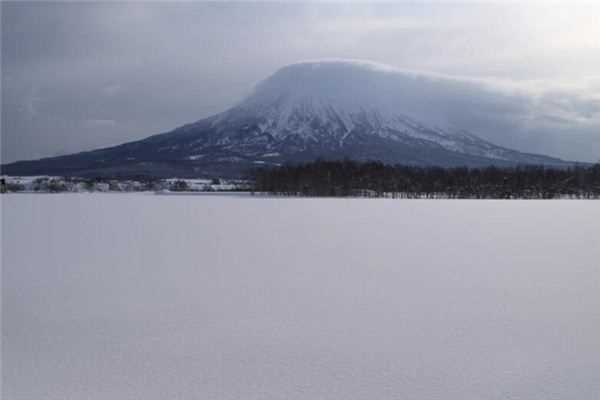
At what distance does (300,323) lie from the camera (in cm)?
593

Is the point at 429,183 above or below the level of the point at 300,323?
above

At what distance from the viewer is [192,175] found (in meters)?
134

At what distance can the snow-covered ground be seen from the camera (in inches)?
169

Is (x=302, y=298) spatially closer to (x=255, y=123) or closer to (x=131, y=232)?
(x=131, y=232)

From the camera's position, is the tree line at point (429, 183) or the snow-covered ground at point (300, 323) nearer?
the snow-covered ground at point (300, 323)

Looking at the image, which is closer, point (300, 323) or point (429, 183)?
point (300, 323)

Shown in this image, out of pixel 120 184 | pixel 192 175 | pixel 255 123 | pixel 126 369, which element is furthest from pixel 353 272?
pixel 255 123

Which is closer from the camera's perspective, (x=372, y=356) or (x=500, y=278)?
(x=372, y=356)

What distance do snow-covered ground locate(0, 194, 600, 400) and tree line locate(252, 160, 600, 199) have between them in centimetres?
5064

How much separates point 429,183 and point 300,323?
59.9 meters

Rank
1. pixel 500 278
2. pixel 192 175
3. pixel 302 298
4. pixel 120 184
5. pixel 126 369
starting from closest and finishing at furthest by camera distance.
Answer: pixel 126 369 → pixel 302 298 → pixel 500 278 → pixel 120 184 → pixel 192 175

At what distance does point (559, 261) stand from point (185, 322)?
748cm

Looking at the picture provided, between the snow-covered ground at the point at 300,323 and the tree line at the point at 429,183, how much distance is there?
166 feet

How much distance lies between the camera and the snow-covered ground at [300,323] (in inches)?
169
